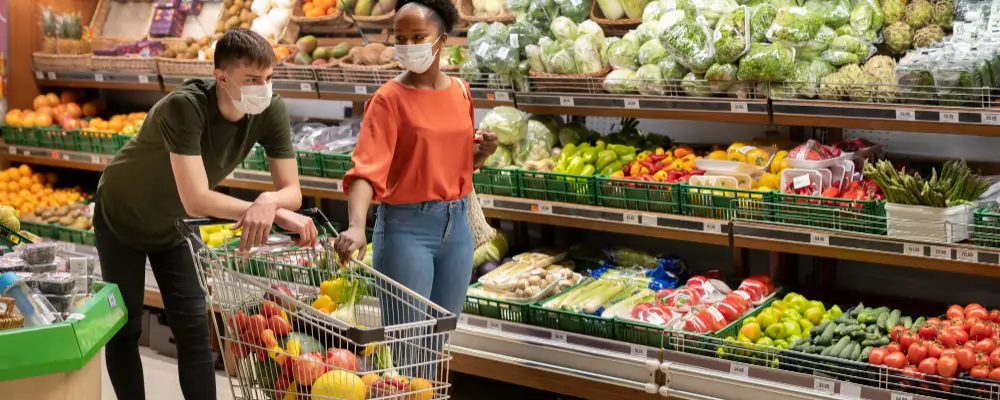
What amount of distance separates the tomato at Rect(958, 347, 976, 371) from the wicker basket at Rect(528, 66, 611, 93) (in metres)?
1.75

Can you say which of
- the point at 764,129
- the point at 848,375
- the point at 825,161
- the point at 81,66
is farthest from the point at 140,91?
the point at 848,375

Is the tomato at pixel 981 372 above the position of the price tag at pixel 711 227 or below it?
below

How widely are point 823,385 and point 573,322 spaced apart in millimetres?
973

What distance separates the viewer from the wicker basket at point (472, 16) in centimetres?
492

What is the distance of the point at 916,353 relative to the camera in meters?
3.27

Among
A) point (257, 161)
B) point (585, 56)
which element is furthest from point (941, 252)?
point (257, 161)

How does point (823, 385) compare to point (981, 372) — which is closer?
point (981, 372)

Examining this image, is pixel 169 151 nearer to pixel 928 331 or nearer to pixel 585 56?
pixel 585 56

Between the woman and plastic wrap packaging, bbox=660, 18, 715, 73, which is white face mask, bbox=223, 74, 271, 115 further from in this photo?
plastic wrap packaging, bbox=660, 18, 715, 73

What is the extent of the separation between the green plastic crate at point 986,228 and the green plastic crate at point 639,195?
1.06 metres

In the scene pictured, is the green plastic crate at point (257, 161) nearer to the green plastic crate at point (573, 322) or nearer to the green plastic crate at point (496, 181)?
the green plastic crate at point (496, 181)

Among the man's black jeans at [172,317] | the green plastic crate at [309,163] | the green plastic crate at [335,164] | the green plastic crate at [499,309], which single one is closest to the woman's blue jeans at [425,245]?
the man's black jeans at [172,317]

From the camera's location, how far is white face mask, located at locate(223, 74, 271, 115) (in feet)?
9.54

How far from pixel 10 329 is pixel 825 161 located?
278cm
